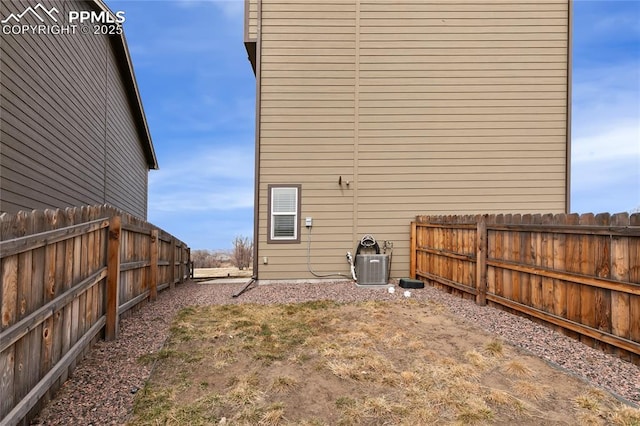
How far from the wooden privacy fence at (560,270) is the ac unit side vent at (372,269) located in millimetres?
1354

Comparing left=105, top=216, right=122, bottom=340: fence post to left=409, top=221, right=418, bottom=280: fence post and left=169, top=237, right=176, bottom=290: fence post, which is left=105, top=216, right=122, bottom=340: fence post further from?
left=409, top=221, right=418, bottom=280: fence post

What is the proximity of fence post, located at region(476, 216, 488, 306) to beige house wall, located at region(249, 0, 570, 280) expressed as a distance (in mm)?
2653

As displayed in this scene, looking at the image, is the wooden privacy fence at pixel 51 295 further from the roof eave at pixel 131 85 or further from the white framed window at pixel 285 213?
the roof eave at pixel 131 85

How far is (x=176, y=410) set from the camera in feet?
8.15

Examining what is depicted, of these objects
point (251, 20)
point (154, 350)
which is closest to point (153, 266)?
point (154, 350)

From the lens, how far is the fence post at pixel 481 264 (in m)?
5.68

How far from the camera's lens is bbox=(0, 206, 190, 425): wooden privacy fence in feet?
6.77

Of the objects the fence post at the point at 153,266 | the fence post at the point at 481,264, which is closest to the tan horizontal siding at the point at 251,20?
the fence post at the point at 153,266

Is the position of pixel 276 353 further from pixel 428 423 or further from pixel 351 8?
pixel 351 8

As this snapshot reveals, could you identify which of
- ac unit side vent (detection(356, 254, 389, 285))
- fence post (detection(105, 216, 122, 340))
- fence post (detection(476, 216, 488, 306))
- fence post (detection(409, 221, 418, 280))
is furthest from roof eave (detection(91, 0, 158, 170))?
fence post (detection(476, 216, 488, 306))

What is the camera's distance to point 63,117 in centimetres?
736

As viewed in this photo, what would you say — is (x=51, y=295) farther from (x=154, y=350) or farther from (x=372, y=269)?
(x=372, y=269)

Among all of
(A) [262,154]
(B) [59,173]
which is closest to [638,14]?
(A) [262,154]

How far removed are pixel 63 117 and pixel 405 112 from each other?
7361mm
